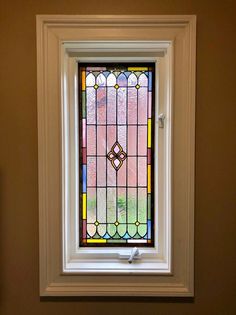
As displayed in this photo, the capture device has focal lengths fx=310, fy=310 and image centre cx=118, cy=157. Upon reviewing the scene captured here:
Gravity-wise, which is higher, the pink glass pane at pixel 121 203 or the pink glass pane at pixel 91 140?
the pink glass pane at pixel 91 140

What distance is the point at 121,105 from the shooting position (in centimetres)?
149

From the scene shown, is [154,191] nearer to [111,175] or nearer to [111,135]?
[111,175]

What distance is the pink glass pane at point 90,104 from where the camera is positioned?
1.49 meters

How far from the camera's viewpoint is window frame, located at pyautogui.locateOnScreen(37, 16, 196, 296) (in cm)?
131

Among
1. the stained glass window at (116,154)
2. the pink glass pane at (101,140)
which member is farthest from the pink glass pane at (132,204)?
the pink glass pane at (101,140)

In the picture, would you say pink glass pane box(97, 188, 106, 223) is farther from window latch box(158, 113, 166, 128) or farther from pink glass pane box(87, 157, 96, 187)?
window latch box(158, 113, 166, 128)

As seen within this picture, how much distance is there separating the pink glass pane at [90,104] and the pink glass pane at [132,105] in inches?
6.8

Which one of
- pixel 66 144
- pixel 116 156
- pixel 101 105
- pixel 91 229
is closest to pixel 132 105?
pixel 101 105

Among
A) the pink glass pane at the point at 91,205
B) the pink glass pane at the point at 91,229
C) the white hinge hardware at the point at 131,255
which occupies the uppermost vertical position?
the pink glass pane at the point at 91,205

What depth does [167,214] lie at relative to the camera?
141 cm
